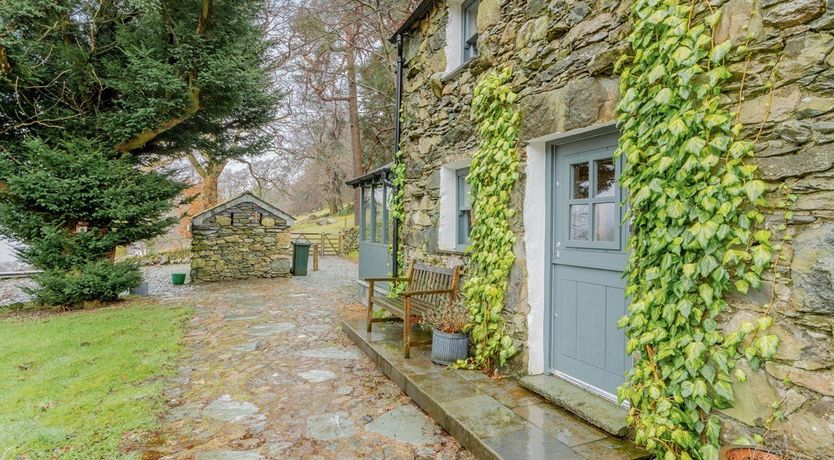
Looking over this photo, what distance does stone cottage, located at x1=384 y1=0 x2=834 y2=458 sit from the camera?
1854mm

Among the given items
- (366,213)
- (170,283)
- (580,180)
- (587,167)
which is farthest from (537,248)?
(170,283)

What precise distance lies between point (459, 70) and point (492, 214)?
163cm

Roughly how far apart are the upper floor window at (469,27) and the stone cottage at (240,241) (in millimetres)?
9008

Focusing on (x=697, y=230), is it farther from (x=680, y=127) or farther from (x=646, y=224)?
(x=680, y=127)

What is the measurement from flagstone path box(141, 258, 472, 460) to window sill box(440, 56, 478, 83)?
317 centimetres

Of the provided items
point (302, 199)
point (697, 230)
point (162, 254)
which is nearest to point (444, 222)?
point (697, 230)

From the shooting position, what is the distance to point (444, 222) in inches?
196

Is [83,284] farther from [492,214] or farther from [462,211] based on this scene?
[492,214]

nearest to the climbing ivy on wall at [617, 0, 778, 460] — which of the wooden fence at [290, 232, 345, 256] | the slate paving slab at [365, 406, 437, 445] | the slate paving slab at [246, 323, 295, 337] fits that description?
the slate paving slab at [365, 406, 437, 445]

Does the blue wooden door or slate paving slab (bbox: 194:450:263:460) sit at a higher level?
the blue wooden door

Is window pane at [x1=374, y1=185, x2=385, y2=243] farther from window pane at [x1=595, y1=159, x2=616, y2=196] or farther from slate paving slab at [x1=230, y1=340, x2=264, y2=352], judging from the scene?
window pane at [x1=595, y1=159, x2=616, y2=196]

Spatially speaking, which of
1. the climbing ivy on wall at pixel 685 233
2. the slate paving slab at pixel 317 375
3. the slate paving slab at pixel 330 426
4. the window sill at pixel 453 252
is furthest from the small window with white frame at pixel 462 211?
the climbing ivy on wall at pixel 685 233

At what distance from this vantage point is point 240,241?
12031 mm

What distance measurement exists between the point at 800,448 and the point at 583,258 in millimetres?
1620
